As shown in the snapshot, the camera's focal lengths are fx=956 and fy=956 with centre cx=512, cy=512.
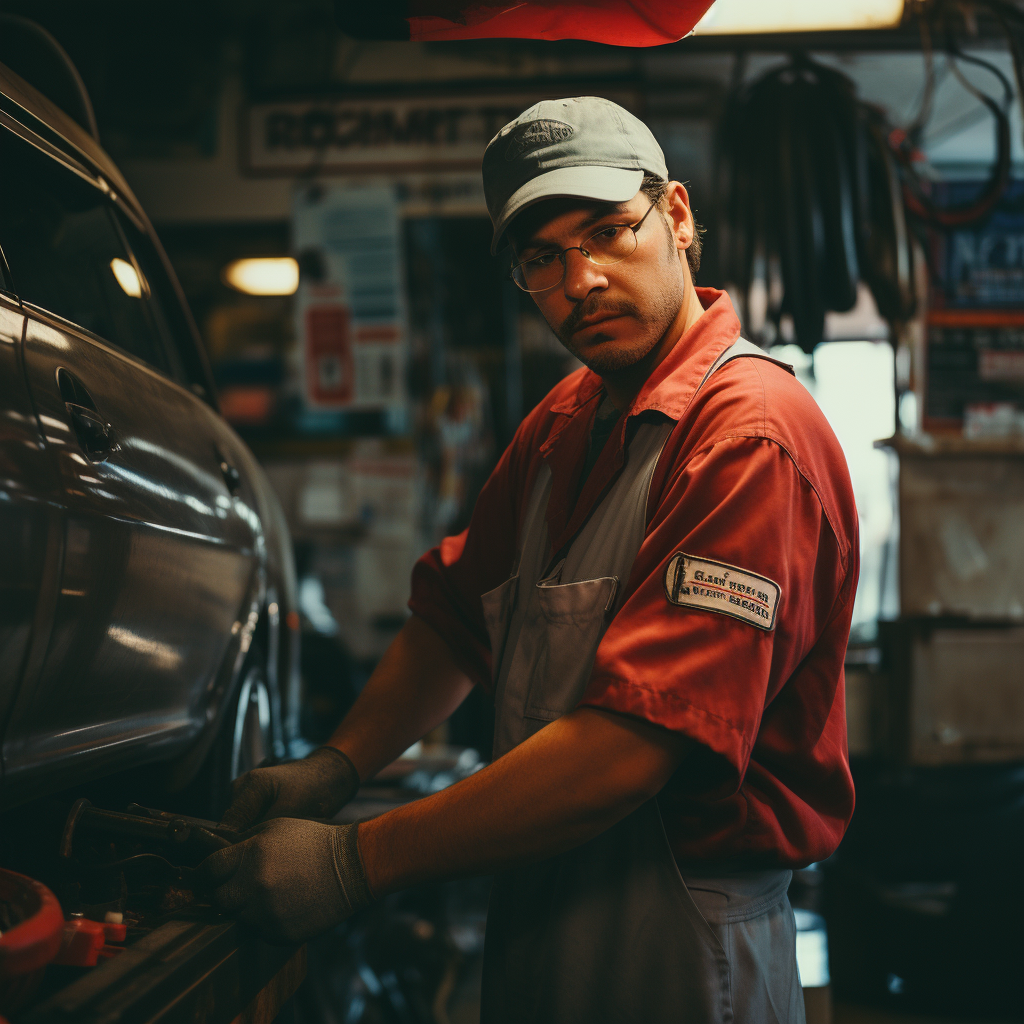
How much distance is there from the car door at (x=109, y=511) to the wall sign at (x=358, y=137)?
2.59m

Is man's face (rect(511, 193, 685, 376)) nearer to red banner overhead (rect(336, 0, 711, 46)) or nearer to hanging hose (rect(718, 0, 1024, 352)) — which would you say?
red banner overhead (rect(336, 0, 711, 46))

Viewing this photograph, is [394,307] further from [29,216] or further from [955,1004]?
[955,1004]

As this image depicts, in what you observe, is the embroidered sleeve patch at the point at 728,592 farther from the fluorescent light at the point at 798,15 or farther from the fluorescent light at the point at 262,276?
the fluorescent light at the point at 262,276

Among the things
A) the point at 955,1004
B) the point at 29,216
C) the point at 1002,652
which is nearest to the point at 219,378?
the point at 29,216

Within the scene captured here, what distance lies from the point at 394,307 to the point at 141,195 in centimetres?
153

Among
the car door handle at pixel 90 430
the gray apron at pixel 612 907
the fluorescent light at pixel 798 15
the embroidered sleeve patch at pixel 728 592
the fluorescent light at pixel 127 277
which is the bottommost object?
the gray apron at pixel 612 907

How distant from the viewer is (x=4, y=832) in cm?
145

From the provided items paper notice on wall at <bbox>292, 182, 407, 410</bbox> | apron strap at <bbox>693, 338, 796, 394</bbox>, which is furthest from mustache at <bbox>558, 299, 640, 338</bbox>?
paper notice on wall at <bbox>292, 182, 407, 410</bbox>

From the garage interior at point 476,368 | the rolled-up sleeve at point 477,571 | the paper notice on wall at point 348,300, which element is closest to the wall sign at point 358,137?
the garage interior at point 476,368

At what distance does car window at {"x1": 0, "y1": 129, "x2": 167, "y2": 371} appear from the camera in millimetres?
1515

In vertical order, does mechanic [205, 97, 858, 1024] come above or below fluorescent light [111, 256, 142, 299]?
below

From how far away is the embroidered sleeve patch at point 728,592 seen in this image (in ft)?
3.66

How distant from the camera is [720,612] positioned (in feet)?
3.66

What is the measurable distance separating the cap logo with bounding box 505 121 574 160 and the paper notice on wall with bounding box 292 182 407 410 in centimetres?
341
